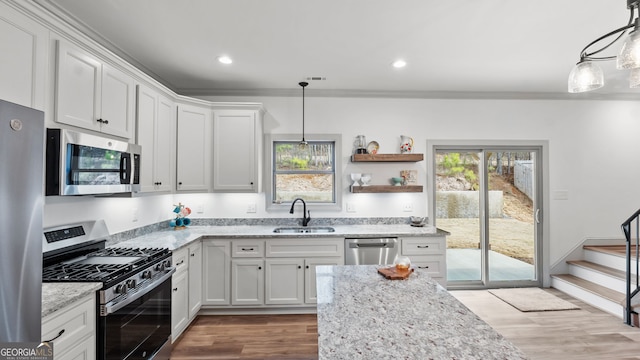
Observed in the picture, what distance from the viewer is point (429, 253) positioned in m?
3.38

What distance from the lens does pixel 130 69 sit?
250cm

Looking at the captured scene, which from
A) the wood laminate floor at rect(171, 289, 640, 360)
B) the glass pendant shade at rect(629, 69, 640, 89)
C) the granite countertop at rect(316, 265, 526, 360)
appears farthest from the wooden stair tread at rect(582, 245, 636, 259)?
the granite countertop at rect(316, 265, 526, 360)

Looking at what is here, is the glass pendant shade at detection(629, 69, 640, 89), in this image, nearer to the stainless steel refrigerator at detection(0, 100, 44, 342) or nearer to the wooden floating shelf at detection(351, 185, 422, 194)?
the wooden floating shelf at detection(351, 185, 422, 194)

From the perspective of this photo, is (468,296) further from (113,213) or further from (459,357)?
(113,213)

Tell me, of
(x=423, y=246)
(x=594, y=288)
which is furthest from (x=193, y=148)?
(x=594, y=288)

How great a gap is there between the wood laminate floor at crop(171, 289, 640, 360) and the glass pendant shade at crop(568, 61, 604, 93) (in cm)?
222

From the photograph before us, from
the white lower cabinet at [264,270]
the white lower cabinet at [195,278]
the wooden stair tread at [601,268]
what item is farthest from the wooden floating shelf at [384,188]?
the wooden stair tread at [601,268]

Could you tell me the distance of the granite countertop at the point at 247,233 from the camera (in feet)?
9.33

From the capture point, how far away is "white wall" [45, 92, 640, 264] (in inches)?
156

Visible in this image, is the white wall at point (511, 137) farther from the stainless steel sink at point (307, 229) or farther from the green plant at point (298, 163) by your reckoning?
the green plant at point (298, 163)

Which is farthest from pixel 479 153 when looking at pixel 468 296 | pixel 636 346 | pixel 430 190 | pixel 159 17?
pixel 159 17

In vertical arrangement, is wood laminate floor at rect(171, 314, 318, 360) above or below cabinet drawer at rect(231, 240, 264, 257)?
below

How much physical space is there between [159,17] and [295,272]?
270cm

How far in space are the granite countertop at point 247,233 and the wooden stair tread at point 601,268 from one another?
83.3 inches
